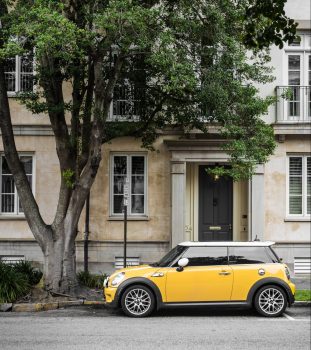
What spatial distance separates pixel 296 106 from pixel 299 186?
2.33m

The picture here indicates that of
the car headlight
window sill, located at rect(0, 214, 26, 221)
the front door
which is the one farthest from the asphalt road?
the front door

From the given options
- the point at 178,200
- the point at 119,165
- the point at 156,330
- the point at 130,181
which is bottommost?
the point at 156,330

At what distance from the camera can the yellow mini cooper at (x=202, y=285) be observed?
12844mm

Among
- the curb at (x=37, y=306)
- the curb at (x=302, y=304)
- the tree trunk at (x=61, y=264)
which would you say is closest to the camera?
the curb at (x=37, y=306)

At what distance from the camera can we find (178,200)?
19156 millimetres

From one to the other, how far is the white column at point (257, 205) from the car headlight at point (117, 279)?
694 centimetres

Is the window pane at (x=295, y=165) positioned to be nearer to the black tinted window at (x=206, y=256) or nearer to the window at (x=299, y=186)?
the window at (x=299, y=186)

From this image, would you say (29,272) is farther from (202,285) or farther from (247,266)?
(247,266)

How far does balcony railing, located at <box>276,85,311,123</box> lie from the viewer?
19.2 m

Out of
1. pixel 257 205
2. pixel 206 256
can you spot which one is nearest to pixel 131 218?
pixel 257 205

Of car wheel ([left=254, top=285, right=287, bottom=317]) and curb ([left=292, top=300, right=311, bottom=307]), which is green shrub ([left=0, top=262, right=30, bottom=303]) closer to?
car wheel ([left=254, top=285, right=287, bottom=317])

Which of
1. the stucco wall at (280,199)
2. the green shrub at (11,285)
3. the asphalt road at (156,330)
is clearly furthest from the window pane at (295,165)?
the green shrub at (11,285)

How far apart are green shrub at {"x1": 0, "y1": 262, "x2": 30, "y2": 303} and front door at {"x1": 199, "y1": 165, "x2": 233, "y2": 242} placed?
21.6 ft

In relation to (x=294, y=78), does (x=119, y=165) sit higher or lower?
lower
